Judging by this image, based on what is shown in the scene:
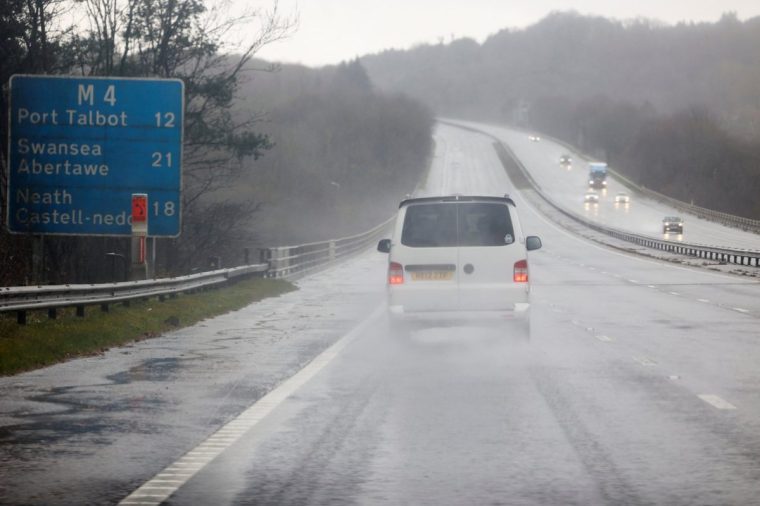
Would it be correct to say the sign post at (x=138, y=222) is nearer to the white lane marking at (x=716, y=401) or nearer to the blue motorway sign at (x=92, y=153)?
the blue motorway sign at (x=92, y=153)

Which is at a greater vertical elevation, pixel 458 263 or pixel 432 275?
pixel 458 263

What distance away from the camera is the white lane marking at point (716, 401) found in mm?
11913

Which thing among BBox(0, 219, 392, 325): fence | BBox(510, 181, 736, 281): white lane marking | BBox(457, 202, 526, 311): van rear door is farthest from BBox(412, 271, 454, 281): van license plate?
BBox(510, 181, 736, 281): white lane marking

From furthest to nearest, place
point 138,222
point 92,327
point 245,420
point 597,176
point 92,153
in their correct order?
point 597,176 < point 92,153 < point 138,222 < point 92,327 < point 245,420

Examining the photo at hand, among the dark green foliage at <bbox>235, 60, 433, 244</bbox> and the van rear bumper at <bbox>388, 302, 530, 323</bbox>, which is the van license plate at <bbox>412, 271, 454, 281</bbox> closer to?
the van rear bumper at <bbox>388, 302, 530, 323</bbox>

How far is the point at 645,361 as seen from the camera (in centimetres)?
1638

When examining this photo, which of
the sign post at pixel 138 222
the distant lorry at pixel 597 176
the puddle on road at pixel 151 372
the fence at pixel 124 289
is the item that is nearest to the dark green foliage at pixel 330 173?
the distant lorry at pixel 597 176

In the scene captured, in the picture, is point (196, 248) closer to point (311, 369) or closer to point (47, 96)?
point (47, 96)

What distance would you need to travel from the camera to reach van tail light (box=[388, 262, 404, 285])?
18797mm

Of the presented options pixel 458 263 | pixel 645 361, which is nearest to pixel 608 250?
pixel 458 263

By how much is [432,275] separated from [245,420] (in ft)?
26.4

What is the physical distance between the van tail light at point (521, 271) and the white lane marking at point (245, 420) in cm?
260

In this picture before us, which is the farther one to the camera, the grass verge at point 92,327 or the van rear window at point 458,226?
the van rear window at point 458,226

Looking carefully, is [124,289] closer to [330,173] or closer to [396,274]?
[396,274]
